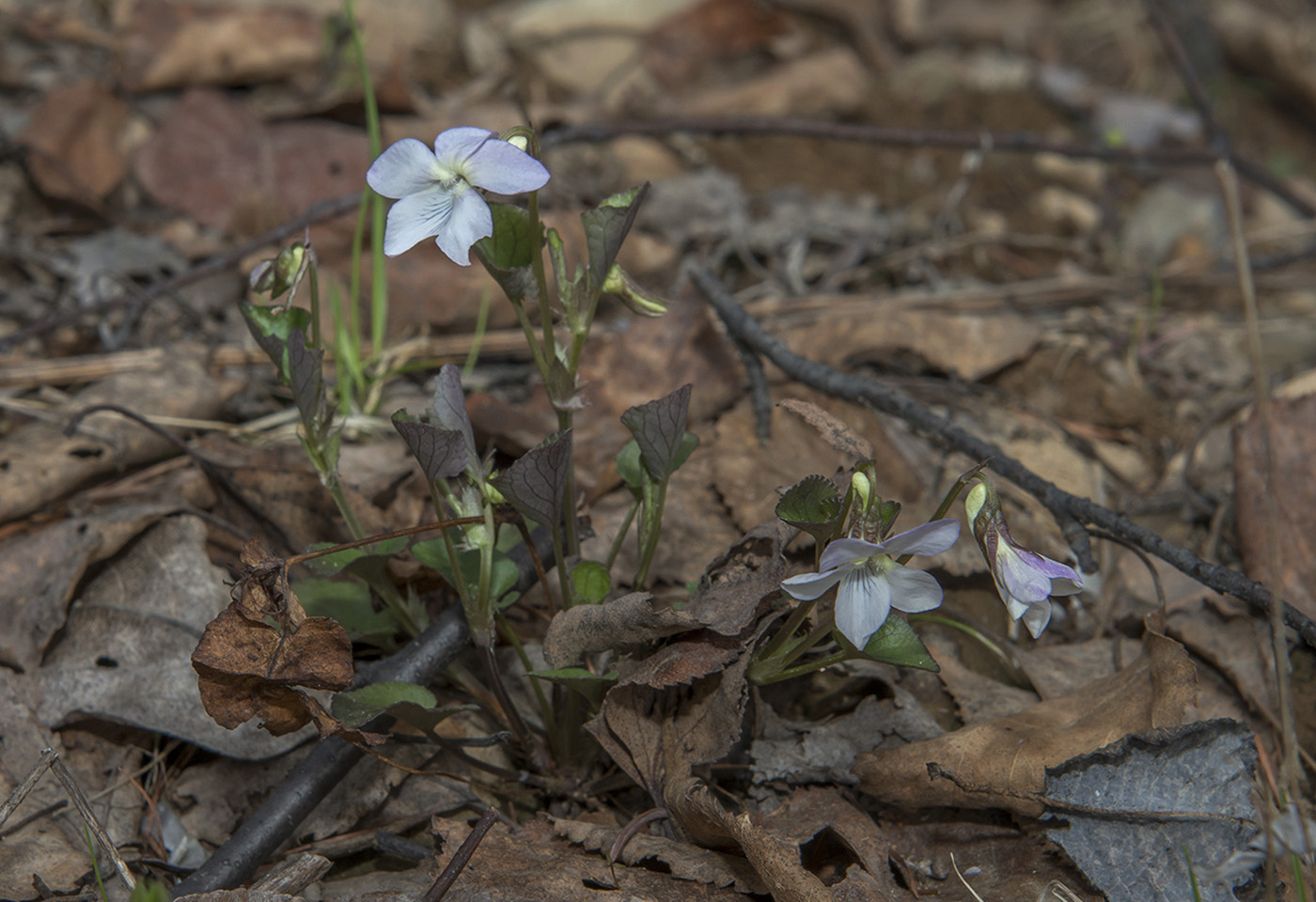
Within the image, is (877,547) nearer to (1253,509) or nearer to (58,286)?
(1253,509)

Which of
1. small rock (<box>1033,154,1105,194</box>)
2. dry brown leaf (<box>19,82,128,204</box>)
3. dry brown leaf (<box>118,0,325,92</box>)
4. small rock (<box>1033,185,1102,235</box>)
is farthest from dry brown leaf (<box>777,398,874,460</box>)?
small rock (<box>1033,154,1105,194</box>)

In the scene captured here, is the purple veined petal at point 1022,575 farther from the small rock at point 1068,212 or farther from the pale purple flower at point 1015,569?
the small rock at point 1068,212

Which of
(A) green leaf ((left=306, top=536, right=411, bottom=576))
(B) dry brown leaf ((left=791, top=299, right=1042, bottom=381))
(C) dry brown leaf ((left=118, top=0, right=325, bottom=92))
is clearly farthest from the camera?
(C) dry brown leaf ((left=118, top=0, right=325, bottom=92))

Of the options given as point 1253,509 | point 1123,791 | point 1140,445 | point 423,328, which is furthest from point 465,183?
point 1140,445

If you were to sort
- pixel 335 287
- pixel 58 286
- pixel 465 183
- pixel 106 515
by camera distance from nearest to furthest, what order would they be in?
pixel 465 183, pixel 106 515, pixel 335 287, pixel 58 286

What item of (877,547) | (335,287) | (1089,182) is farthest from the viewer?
(1089,182)

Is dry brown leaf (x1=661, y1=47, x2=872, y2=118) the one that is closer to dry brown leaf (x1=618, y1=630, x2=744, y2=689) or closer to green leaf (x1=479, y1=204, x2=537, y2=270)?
green leaf (x1=479, y1=204, x2=537, y2=270)
